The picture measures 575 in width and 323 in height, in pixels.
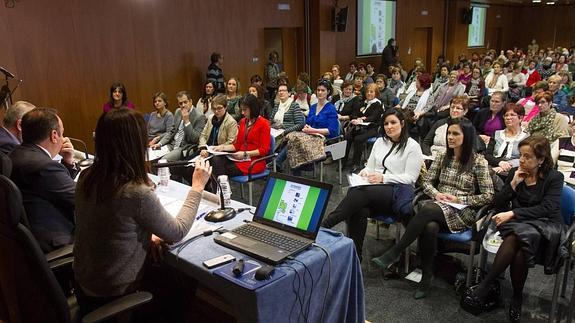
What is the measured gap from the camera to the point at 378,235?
12.6ft

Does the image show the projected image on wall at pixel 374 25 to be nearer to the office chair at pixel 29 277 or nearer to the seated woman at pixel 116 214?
the seated woman at pixel 116 214

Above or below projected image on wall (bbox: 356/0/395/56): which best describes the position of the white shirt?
below

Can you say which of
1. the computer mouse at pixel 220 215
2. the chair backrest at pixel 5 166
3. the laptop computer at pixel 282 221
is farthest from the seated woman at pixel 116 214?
the chair backrest at pixel 5 166

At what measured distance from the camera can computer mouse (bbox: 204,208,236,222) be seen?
228 centimetres

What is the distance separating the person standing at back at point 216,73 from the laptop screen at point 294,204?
5.66 metres

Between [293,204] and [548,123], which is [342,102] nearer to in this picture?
[548,123]

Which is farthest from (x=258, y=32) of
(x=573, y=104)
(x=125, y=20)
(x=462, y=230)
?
(x=462, y=230)

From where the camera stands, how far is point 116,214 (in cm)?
169

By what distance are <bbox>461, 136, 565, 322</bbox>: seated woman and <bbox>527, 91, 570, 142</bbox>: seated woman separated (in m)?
1.74

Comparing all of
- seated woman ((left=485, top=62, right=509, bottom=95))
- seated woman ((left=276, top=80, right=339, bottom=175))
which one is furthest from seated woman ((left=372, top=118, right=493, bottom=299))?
seated woman ((left=485, top=62, right=509, bottom=95))

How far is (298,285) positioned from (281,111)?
12.8ft

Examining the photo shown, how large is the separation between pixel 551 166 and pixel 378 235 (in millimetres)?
1484

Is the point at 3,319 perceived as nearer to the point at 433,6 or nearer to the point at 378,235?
the point at 378,235

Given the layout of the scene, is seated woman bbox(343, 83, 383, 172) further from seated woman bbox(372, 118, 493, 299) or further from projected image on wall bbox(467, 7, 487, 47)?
projected image on wall bbox(467, 7, 487, 47)
